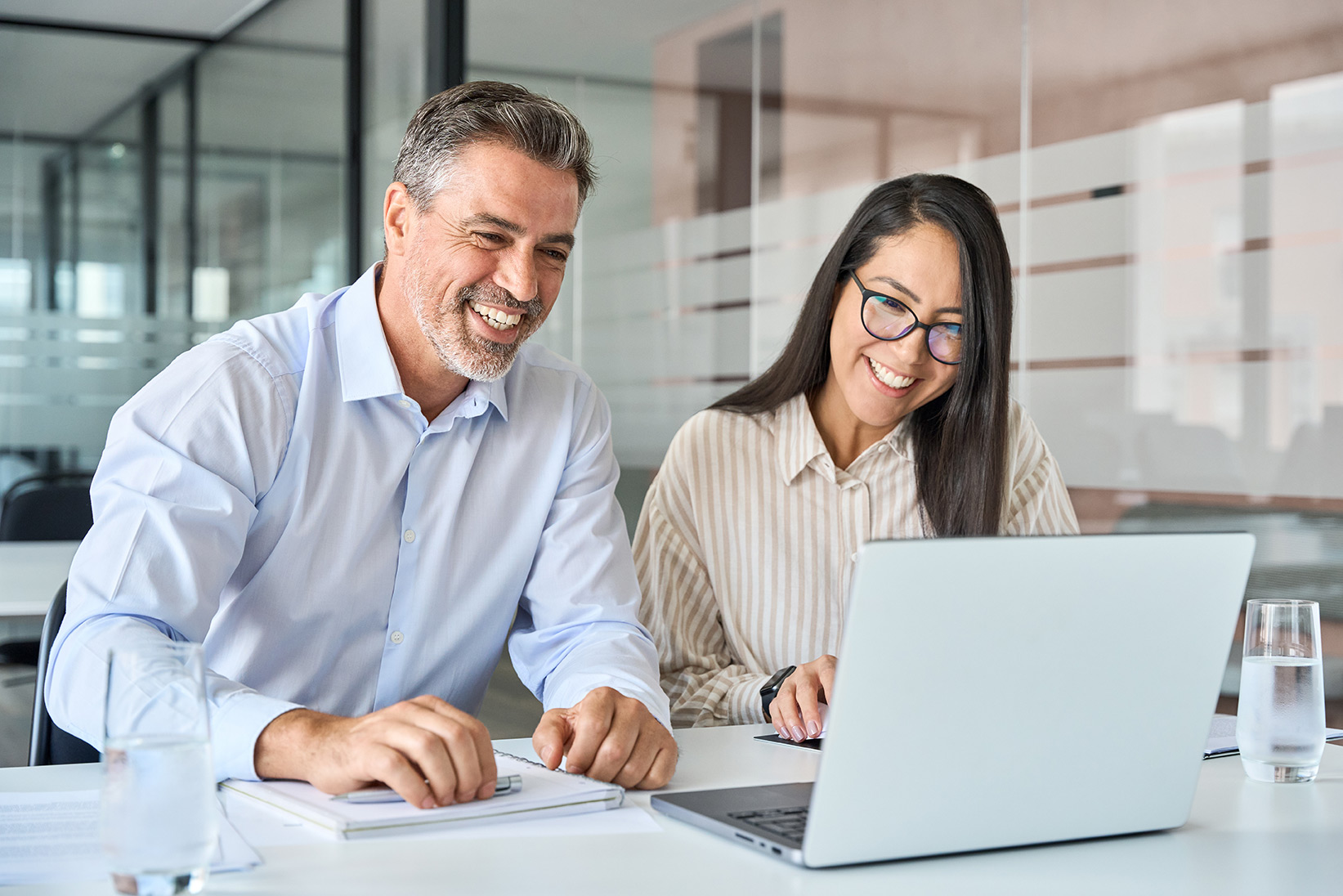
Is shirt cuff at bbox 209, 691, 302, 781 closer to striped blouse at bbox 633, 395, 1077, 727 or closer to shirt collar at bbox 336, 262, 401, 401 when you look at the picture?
shirt collar at bbox 336, 262, 401, 401

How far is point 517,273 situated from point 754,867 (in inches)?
32.9

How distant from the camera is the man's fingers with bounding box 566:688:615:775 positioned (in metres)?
1.18

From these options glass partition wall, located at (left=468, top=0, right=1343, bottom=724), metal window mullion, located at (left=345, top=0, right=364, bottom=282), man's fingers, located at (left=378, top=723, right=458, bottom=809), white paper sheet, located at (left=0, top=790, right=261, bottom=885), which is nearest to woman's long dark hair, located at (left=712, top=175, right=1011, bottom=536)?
glass partition wall, located at (left=468, top=0, right=1343, bottom=724)

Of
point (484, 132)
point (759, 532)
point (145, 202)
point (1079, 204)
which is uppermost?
point (145, 202)

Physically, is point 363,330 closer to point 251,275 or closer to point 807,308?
point 807,308

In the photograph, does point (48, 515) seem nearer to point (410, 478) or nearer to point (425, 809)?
point (410, 478)

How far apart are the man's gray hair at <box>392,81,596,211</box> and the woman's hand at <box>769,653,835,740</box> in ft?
2.14

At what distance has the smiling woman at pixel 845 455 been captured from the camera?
1.85 meters

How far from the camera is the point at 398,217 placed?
1.66 meters

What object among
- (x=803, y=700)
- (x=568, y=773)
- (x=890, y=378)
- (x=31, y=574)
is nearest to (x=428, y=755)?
(x=568, y=773)

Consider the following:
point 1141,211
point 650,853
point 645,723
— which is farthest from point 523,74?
point 650,853

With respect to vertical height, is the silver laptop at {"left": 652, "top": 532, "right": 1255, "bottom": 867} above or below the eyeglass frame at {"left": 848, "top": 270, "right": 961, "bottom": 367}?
below

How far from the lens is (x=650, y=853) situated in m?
0.97

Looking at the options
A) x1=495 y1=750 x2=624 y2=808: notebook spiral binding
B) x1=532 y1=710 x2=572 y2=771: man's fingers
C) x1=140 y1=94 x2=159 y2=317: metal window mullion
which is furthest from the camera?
x1=140 y1=94 x2=159 y2=317: metal window mullion
